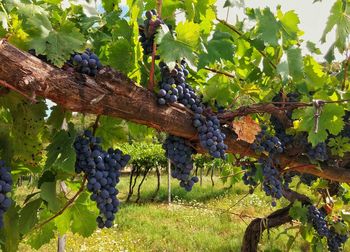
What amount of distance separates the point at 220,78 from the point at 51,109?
1.03 m

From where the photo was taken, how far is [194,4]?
209 cm

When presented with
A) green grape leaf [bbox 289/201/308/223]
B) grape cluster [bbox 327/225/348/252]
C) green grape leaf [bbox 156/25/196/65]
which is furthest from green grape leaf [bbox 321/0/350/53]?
grape cluster [bbox 327/225/348/252]

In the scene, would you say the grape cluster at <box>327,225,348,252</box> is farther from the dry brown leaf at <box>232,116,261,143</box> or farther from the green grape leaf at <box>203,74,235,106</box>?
the green grape leaf at <box>203,74,235,106</box>

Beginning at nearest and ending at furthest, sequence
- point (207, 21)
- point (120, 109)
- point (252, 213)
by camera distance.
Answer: point (120, 109)
point (207, 21)
point (252, 213)

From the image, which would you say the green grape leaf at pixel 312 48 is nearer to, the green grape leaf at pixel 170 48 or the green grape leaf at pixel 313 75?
the green grape leaf at pixel 313 75

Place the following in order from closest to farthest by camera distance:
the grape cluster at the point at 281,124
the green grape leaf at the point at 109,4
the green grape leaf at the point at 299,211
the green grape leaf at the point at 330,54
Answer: the green grape leaf at the point at 109,4, the grape cluster at the point at 281,124, the green grape leaf at the point at 330,54, the green grape leaf at the point at 299,211

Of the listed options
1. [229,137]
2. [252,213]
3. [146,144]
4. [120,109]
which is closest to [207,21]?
[229,137]

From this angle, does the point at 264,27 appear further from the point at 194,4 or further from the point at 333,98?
the point at 333,98

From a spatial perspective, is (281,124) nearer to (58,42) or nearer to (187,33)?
(187,33)

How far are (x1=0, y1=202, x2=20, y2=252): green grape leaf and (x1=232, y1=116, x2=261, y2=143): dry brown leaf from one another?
117 centimetres

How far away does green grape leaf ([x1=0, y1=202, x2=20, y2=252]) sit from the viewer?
213cm

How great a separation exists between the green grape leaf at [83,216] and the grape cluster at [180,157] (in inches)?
21.0

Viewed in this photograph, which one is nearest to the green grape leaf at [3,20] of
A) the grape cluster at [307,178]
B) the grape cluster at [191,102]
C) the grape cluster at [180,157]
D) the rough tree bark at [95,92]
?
the rough tree bark at [95,92]

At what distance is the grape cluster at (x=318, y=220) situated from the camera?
3730mm
